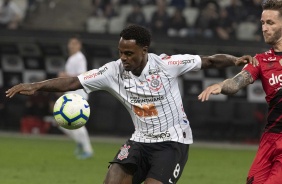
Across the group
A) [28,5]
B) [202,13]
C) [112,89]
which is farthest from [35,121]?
[112,89]

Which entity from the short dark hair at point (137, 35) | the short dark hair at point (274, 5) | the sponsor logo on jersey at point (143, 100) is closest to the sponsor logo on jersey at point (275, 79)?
the short dark hair at point (274, 5)

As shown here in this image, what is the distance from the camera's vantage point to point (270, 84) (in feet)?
24.7

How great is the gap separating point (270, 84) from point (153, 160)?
142cm

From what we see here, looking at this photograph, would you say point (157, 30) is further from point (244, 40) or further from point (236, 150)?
point (236, 150)

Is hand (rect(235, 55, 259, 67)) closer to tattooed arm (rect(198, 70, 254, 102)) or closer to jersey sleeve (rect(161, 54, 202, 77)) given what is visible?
tattooed arm (rect(198, 70, 254, 102))

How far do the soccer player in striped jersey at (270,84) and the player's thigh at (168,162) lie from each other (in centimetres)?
85

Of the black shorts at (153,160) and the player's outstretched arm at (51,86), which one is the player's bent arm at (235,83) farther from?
the player's outstretched arm at (51,86)

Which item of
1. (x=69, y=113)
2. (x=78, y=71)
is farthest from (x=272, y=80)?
(x=78, y=71)

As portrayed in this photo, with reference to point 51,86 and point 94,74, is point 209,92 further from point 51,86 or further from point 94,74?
point 51,86

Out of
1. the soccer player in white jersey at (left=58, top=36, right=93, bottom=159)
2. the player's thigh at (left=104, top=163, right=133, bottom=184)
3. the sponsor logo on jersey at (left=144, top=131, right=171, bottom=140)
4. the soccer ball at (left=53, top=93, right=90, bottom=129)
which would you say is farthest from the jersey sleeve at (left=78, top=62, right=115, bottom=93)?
the soccer player in white jersey at (left=58, top=36, right=93, bottom=159)

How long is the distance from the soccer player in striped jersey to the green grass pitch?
4.91 metres

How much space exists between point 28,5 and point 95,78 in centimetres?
1590

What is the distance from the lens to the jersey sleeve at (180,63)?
8247 mm

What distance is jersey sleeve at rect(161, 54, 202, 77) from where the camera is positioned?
825 cm
